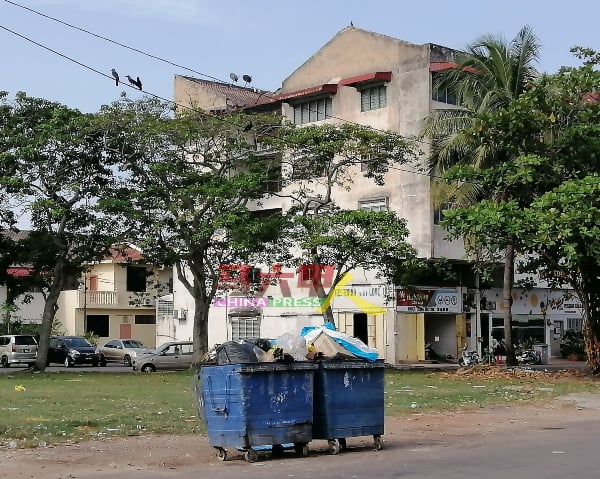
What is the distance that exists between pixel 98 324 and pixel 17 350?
18317mm

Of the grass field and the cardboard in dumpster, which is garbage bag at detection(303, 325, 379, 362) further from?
the grass field

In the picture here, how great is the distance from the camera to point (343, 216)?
1330 inches

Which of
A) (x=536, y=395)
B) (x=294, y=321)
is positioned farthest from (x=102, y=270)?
(x=536, y=395)

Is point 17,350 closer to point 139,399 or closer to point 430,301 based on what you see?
point 430,301

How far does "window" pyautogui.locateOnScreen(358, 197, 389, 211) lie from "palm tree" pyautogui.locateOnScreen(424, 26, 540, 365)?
24.0 feet

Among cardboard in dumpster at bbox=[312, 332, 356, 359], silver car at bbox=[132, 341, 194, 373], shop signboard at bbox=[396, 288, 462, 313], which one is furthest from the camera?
shop signboard at bbox=[396, 288, 462, 313]

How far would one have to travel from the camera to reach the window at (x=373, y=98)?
44281 millimetres

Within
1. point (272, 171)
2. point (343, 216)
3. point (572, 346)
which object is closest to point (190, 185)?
point (272, 171)

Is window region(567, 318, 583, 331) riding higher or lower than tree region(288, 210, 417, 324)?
lower

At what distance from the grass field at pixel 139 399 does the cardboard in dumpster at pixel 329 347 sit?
6.06 ft

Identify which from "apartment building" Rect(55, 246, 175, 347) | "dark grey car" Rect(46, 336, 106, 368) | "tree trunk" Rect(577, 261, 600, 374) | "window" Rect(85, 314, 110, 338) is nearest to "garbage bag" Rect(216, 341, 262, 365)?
"tree trunk" Rect(577, 261, 600, 374)

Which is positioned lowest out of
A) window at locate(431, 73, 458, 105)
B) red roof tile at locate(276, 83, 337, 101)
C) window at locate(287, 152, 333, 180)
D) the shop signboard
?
the shop signboard

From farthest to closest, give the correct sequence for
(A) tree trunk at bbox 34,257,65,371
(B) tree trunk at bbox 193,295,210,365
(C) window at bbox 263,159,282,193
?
(B) tree trunk at bbox 193,295,210,365 < (C) window at bbox 263,159,282,193 < (A) tree trunk at bbox 34,257,65,371

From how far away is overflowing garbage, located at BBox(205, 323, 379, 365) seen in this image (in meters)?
12.2
